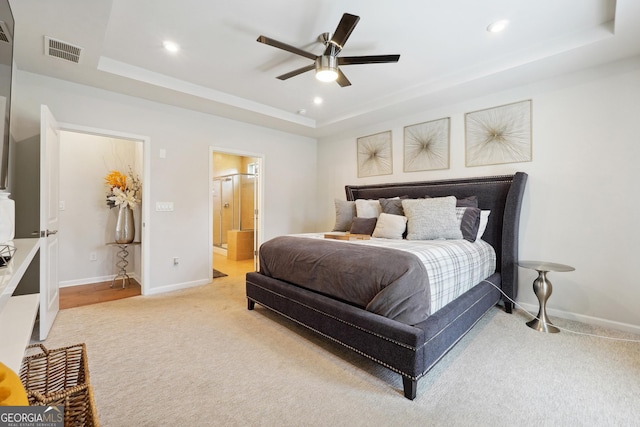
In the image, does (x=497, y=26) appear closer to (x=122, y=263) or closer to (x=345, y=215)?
(x=345, y=215)

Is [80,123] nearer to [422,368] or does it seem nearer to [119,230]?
[119,230]

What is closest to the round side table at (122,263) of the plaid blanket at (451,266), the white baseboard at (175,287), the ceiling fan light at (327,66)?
the white baseboard at (175,287)

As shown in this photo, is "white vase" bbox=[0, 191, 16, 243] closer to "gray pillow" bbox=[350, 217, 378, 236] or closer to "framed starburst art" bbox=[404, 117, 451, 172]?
"gray pillow" bbox=[350, 217, 378, 236]

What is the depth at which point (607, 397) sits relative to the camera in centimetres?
168

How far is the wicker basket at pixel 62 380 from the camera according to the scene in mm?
868

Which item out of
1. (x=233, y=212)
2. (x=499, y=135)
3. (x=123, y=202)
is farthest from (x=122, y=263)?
(x=499, y=135)

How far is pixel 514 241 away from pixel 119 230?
16.8 ft

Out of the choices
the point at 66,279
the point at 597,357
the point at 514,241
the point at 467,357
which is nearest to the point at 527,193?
the point at 514,241

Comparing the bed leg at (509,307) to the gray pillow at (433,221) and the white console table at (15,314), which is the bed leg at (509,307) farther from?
the white console table at (15,314)

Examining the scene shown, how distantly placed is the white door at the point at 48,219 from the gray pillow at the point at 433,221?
346cm

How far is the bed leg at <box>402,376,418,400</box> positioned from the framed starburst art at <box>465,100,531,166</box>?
2.80 meters

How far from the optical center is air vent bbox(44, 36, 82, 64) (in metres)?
2.35

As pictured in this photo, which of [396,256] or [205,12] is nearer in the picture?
[396,256]

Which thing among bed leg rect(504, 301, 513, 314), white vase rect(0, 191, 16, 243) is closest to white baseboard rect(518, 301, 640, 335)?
bed leg rect(504, 301, 513, 314)
